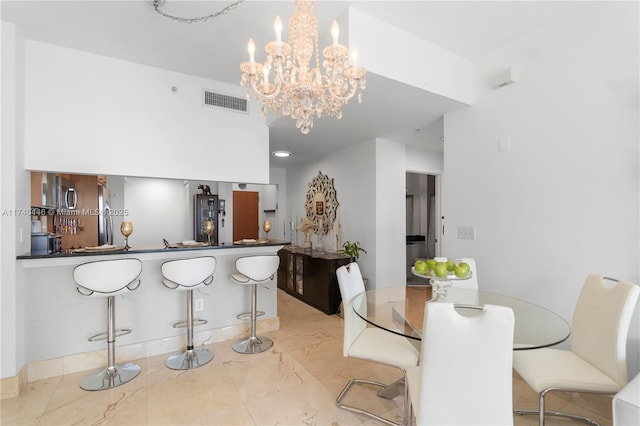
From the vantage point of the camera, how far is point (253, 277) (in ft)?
9.59

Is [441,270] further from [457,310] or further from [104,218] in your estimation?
[104,218]

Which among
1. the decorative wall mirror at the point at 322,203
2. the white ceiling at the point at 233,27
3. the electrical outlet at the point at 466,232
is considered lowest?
the electrical outlet at the point at 466,232

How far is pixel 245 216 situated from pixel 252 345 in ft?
7.28

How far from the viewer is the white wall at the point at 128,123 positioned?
8.05ft

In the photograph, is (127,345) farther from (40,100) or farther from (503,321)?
(503,321)

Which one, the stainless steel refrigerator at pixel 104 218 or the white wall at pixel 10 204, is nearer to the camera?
the white wall at pixel 10 204

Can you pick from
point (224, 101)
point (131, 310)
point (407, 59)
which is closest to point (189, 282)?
point (131, 310)

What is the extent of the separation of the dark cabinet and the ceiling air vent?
7.16 ft

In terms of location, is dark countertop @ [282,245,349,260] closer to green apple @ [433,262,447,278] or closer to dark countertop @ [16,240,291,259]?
dark countertop @ [16,240,291,259]

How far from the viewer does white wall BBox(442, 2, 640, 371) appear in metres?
2.03

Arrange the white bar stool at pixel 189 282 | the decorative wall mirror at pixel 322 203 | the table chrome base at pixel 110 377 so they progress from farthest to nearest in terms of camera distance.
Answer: the decorative wall mirror at pixel 322 203 < the white bar stool at pixel 189 282 < the table chrome base at pixel 110 377

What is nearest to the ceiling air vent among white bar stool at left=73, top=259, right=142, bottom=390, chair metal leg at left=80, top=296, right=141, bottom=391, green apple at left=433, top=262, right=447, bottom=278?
white bar stool at left=73, top=259, right=142, bottom=390

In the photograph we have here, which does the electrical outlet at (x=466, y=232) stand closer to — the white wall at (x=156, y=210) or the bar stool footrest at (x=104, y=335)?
the white wall at (x=156, y=210)

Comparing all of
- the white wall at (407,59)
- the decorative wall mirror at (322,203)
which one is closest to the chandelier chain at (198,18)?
the white wall at (407,59)
